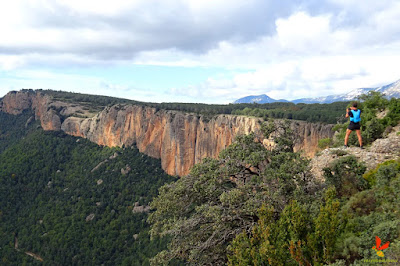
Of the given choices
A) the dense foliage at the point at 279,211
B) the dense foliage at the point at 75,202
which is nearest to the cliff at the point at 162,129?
the dense foliage at the point at 75,202

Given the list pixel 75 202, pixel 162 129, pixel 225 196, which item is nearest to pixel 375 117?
pixel 225 196

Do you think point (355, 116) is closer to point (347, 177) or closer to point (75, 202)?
point (347, 177)

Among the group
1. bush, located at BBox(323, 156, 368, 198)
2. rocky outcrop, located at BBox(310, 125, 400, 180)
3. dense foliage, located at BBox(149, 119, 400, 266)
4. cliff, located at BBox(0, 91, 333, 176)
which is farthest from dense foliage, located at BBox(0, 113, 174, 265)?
bush, located at BBox(323, 156, 368, 198)

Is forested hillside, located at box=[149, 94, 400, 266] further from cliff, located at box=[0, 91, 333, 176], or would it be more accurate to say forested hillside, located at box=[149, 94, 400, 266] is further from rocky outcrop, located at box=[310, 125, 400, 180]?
cliff, located at box=[0, 91, 333, 176]

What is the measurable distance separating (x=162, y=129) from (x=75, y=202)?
76.9ft

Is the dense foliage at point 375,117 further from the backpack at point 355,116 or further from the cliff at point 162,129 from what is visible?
the cliff at point 162,129

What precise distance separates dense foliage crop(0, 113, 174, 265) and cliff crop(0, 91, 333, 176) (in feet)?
10.4

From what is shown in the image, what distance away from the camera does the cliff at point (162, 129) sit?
50.7 m

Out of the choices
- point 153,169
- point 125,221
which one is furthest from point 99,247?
point 153,169

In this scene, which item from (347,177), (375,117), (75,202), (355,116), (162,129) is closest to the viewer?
(347,177)

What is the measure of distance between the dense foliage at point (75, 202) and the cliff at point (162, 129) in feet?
10.4

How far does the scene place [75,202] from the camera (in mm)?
57781

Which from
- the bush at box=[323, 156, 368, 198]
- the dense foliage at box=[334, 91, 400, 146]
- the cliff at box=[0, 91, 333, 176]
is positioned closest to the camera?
the bush at box=[323, 156, 368, 198]

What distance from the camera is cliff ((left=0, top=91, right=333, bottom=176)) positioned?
50719 mm
